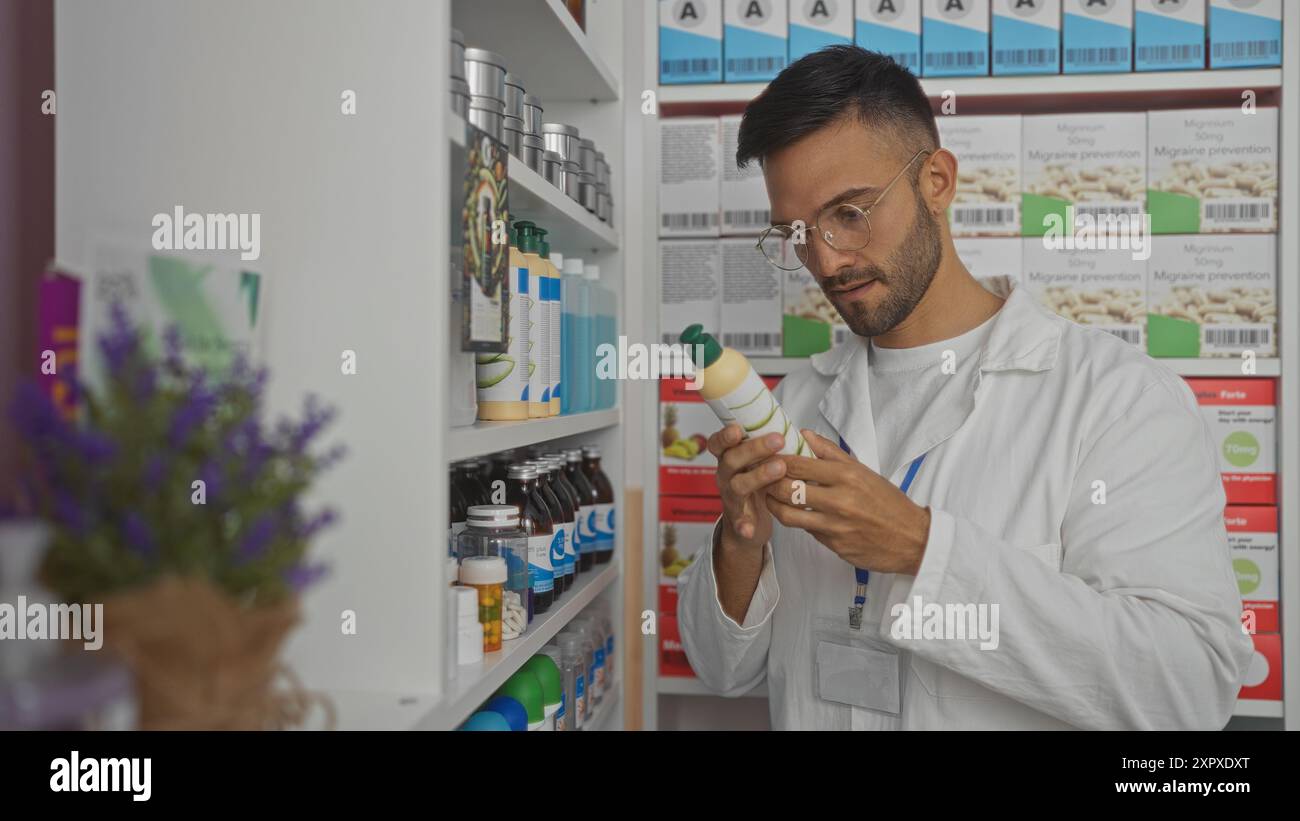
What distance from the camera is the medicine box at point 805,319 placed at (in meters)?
2.12

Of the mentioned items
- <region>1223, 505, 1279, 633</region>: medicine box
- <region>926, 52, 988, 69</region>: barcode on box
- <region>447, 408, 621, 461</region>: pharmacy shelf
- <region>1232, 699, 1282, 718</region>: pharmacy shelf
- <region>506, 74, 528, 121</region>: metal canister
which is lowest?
<region>1232, 699, 1282, 718</region>: pharmacy shelf

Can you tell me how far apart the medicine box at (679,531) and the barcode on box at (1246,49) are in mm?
1467

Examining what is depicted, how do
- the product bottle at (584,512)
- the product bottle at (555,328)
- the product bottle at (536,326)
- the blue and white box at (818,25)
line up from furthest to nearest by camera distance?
the blue and white box at (818,25) → the product bottle at (584,512) → the product bottle at (555,328) → the product bottle at (536,326)

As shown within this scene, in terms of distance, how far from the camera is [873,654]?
4.95ft

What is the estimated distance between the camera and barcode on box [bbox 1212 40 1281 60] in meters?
1.98

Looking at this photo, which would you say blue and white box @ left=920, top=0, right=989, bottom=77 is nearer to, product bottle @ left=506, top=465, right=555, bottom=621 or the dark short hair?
the dark short hair

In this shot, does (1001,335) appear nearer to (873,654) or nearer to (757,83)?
(873,654)

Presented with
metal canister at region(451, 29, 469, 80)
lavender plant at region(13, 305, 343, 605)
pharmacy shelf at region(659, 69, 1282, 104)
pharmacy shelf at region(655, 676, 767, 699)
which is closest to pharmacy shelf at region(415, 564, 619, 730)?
lavender plant at region(13, 305, 343, 605)

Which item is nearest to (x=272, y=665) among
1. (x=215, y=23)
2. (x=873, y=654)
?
(x=215, y=23)

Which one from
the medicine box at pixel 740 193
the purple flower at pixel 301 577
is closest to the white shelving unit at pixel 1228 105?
the medicine box at pixel 740 193

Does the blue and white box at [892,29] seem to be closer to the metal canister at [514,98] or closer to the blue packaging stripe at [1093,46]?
the blue packaging stripe at [1093,46]

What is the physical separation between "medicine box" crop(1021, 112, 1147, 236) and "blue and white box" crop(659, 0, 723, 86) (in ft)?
2.33

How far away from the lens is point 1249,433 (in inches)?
78.9

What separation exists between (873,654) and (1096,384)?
56 centimetres
